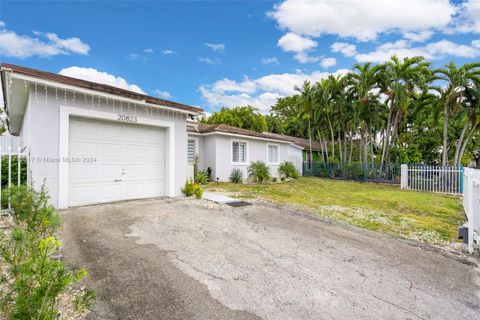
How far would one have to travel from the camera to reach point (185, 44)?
45.7ft

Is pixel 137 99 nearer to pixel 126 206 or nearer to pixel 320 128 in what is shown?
pixel 126 206

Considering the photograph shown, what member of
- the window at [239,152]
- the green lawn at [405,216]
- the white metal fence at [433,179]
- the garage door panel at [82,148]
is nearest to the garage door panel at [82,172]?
the garage door panel at [82,148]

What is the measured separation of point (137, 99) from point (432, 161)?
80.3 ft

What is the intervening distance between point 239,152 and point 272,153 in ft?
11.5

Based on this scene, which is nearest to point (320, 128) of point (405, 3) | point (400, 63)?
point (400, 63)

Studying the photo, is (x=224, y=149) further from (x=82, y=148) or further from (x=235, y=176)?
(x=82, y=148)

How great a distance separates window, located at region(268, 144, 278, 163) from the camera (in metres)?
18.4

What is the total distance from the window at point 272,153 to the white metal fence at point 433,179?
8.40 m

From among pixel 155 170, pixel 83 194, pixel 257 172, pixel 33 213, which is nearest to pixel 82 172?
pixel 83 194

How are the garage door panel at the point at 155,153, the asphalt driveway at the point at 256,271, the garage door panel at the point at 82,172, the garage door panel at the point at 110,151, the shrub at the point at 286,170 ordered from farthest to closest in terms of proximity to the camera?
the shrub at the point at 286,170 < the garage door panel at the point at 155,153 < the garage door panel at the point at 110,151 < the garage door panel at the point at 82,172 < the asphalt driveway at the point at 256,271

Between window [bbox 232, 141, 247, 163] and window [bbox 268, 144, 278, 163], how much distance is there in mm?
2530

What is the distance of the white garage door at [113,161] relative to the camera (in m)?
6.47

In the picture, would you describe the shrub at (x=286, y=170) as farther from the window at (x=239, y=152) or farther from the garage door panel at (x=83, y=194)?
the garage door panel at (x=83, y=194)

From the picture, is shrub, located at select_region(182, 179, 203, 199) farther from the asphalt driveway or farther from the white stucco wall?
the white stucco wall
